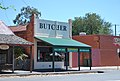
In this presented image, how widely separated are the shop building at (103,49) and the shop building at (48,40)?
8080 millimetres

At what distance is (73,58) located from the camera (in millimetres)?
40719

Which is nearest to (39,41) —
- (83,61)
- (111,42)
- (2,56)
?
(2,56)

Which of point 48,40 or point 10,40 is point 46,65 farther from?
point 10,40

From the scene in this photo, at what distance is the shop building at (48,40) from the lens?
3358 cm

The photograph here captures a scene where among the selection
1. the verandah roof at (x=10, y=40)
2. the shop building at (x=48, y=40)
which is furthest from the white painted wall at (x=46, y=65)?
the verandah roof at (x=10, y=40)

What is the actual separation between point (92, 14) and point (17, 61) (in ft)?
187

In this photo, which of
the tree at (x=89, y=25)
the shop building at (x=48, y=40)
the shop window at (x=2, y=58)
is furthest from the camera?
the tree at (x=89, y=25)

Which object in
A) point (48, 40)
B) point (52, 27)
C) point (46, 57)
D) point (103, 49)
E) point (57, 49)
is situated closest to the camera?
point (57, 49)

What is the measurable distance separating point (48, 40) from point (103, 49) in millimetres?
14599

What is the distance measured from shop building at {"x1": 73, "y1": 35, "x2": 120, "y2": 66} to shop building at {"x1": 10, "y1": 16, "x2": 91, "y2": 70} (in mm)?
8080

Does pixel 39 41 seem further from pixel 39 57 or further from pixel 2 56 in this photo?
pixel 2 56

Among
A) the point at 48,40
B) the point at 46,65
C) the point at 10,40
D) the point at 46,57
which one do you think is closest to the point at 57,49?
the point at 48,40

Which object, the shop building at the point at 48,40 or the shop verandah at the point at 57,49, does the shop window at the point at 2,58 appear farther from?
the shop verandah at the point at 57,49

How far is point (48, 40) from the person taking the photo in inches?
1310
